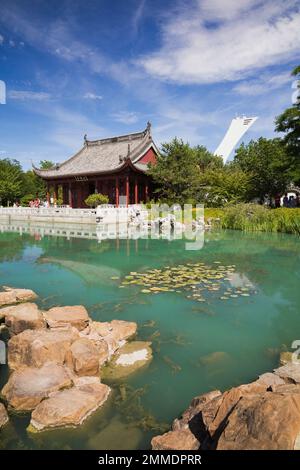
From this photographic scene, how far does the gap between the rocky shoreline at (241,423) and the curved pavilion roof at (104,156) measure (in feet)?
71.8

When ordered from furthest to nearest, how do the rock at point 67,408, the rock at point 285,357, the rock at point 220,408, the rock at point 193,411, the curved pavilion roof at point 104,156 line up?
the curved pavilion roof at point 104,156 → the rock at point 285,357 → the rock at point 67,408 → the rock at point 193,411 → the rock at point 220,408

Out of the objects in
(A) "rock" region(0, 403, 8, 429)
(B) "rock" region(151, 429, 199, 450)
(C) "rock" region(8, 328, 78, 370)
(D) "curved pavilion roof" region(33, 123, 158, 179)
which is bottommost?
(A) "rock" region(0, 403, 8, 429)

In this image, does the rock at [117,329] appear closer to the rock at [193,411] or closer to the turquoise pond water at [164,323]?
the turquoise pond water at [164,323]

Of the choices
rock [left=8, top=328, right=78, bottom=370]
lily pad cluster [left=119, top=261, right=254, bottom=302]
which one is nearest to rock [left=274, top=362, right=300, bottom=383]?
→ rock [left=8, top=328, right=78, bottom=370]

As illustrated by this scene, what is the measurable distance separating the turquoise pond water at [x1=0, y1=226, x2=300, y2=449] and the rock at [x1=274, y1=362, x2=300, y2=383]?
425 mm

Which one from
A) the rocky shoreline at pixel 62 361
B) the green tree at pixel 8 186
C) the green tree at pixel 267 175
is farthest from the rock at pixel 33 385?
the green tree at pixel 8 186

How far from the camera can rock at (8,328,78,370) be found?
3.77 m

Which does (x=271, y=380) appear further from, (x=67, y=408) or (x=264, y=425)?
(x=67, y=408)

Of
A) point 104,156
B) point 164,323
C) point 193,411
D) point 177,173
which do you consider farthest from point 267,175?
point 193,411

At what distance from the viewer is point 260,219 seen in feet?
60.4

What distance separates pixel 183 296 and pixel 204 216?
15.5m

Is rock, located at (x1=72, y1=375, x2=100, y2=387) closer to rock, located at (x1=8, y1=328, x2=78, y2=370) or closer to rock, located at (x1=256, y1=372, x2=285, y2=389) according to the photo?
rock, located at (x1=8, y1=328, x2=78, y2=370)

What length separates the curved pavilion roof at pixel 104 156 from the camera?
84.0 feet
